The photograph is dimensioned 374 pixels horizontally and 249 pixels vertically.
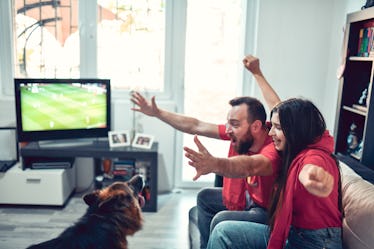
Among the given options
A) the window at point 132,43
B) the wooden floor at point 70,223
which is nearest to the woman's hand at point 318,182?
the wooden floor at point 70,223

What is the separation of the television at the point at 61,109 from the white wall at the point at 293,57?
284 millimetres

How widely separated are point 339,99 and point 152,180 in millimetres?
1690

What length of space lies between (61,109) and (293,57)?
2257 mm

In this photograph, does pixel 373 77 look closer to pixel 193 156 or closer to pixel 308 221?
pixel 308 221

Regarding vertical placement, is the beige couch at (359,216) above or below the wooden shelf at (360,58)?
below

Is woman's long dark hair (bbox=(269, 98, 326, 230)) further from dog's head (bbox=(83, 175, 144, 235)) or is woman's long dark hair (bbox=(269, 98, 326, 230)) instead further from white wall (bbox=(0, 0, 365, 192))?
white wall (bbox=(0, 0, 365, 192))

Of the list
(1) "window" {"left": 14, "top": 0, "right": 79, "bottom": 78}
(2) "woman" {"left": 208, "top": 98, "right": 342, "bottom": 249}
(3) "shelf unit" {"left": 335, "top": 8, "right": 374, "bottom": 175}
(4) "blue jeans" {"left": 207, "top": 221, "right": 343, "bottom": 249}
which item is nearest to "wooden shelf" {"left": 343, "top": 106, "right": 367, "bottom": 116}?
(3) "shelf unit" {"left": 335, "top": 8, "right": 374, "bottom": 175}

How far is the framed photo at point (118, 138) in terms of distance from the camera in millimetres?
3397

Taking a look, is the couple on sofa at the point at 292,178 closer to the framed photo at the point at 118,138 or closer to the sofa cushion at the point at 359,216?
the sofa cushion at the point at 359,216

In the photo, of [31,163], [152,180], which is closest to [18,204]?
[31,163]

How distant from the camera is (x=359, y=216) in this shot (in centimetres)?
165

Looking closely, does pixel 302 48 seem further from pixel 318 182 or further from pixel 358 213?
pixel 318 182

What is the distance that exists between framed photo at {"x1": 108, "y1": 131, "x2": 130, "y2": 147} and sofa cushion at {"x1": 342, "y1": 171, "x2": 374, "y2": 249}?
210cm

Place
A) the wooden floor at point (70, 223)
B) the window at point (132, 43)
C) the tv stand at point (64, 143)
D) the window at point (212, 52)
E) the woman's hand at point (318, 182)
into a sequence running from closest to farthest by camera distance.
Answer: the woman's hand at point (318, 182), the wooden floor at point (70, 223), the tv stand at point (64, 143), the window at point (132, 43), the window at point (212, 52)
